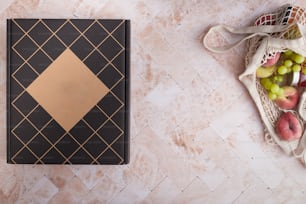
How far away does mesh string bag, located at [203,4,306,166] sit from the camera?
4.05 feet

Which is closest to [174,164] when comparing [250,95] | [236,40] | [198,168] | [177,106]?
[198,168]

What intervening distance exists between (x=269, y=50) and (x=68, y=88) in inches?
24.3

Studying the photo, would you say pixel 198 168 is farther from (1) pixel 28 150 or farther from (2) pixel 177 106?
(1) pixel 28 150

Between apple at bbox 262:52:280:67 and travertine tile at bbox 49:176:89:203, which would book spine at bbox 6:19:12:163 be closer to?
travertine tile at bbox 49:176:89:203

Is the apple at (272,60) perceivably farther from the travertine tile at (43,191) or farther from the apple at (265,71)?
the travertine tile at (43,191)

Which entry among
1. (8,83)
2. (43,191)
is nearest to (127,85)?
(8,83)

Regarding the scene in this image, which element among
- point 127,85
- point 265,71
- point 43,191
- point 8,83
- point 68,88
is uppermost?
point 8,83

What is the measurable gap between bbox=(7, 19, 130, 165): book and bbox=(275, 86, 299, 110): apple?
49cm

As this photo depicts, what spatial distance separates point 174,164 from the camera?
53.1 inches

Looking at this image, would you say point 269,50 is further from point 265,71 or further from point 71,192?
point 71,192

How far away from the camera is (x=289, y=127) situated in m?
1.29

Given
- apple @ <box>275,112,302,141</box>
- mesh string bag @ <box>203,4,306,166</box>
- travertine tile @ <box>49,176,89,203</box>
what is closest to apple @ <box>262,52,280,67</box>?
mesh string bag @ <box>203,4,306,166</box>

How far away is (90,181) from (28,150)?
237 millimetres

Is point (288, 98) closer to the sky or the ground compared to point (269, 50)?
closer to the ground
